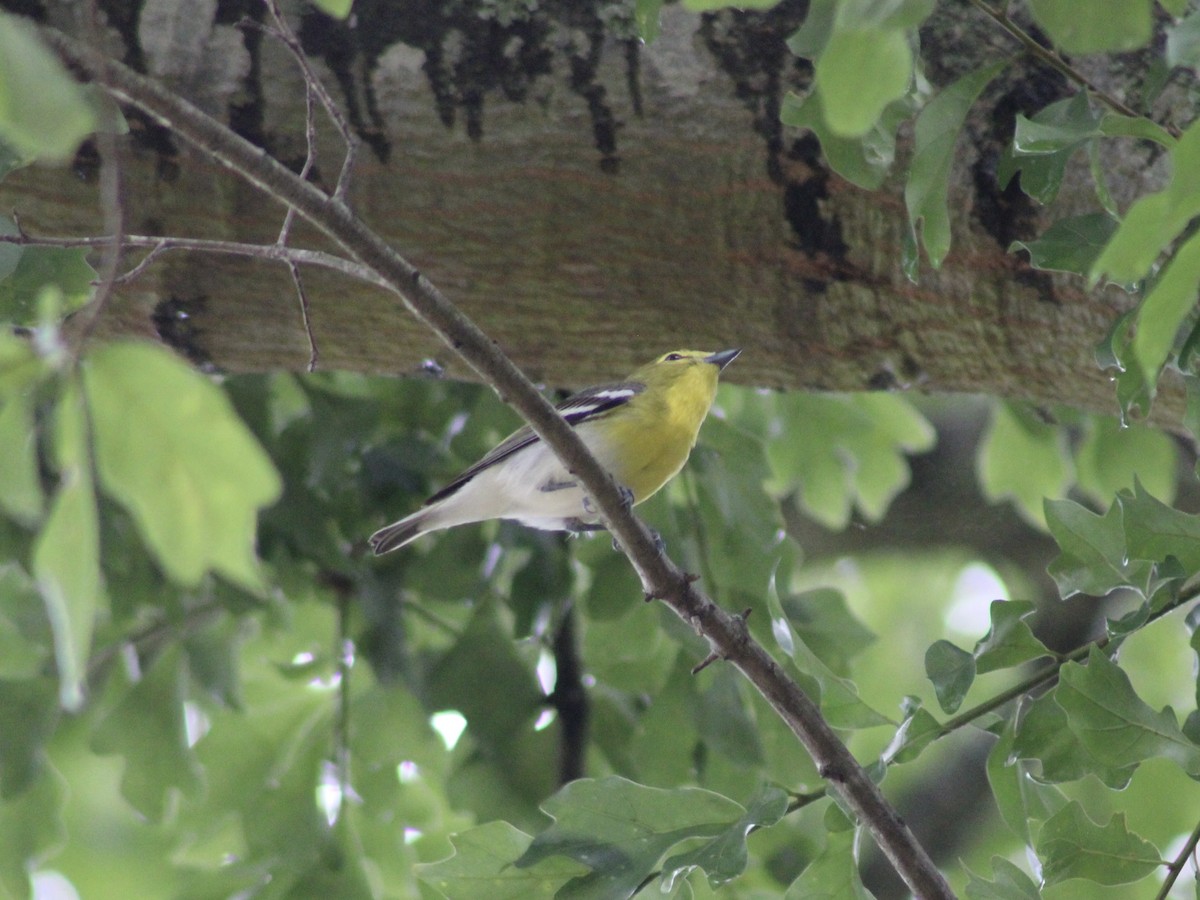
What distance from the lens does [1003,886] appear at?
2168 millimetres

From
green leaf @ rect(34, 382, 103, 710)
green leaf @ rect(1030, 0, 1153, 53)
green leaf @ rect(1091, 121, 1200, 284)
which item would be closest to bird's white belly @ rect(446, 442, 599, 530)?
green leaf @ rect(1030, 0, 1153, 53)

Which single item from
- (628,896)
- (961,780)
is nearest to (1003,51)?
(628,896)

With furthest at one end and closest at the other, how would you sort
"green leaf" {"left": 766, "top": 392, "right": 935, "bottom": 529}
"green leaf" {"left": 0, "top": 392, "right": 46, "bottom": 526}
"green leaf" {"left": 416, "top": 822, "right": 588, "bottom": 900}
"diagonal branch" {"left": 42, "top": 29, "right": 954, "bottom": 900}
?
"green leaf" {"left": 766, "top": 392, "right": 935, "bottom": 529} → "green leaf" {"left": 416, "top": 822, "right": 588, "bottom": 900} → "diagonal branch" {"left": 42, "top": 29, "right": 954, "bottom": 900} → "green leaf" {"left": 0, "top": 392, "right": 46, "bottom": 526}

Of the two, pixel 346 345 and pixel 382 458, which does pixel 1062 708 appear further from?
pixel 382 458

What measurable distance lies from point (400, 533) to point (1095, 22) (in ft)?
9.90

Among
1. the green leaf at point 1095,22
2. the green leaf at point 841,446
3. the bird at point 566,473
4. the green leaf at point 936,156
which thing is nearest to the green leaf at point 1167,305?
the green leaf at point 1095,22

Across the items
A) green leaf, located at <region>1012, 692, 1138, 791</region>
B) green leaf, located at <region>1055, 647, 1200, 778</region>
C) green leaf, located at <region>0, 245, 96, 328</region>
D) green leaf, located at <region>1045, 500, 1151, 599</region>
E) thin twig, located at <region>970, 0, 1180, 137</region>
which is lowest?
green leaf, located at <region>1012, 692, 1138, 791</region>

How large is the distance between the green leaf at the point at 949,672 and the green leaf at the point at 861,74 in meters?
1.14

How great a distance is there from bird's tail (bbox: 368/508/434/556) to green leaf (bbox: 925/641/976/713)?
2062 millimetres

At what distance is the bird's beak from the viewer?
342 centimetres

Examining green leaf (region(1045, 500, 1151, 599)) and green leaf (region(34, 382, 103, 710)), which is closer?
green leaf (region(34, 382, 103, 710))

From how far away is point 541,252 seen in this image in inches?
125

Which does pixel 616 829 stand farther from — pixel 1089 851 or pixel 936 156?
pixel 936 156

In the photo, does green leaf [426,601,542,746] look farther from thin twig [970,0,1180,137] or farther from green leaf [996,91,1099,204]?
thin twig [970,0,1180,137]
